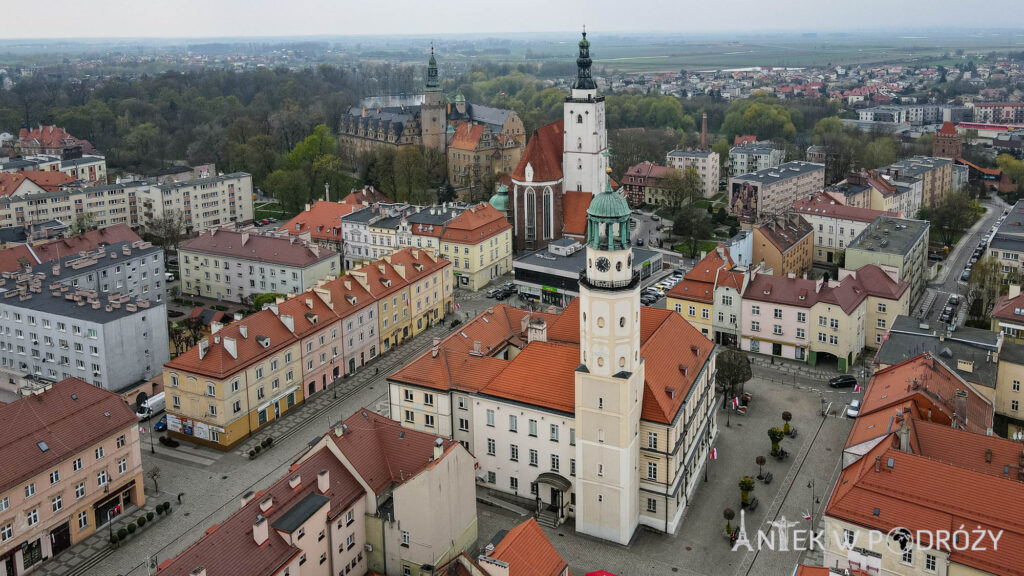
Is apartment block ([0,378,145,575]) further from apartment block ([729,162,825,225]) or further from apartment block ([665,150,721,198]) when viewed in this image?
apartment block ([665,150,721,198])

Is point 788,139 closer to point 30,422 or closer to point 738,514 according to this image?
point 738,514

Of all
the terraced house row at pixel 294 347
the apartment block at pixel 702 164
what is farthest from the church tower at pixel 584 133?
the apartment block at pixel 702 164

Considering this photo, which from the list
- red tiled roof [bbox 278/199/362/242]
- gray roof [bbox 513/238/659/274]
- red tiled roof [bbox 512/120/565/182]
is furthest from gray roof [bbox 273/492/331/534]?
red tiled roof [bbox 512/120/565/182]

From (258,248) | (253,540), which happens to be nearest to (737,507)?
(253,540)

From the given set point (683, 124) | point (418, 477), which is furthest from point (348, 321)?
point (683, 124)

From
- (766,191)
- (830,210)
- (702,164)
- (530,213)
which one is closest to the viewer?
(530,213)

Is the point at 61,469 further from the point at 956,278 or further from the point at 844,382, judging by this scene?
the point at 956,278
